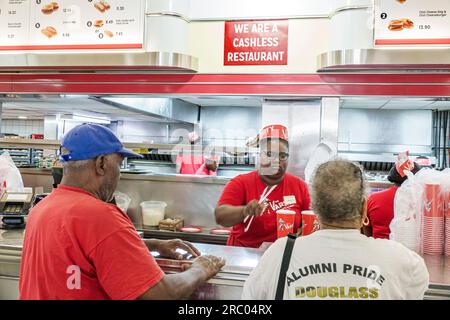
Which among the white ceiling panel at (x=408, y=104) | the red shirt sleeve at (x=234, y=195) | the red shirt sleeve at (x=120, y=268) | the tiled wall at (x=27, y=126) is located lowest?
the red shirt sleeve at (x=120, y=268)

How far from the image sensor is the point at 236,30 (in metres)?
3.40

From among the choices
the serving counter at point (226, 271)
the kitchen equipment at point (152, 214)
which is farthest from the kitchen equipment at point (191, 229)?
the serving counter at point (226, 271)

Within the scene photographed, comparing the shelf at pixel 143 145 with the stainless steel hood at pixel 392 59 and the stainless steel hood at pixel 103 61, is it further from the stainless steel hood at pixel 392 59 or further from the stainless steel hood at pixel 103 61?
the stainless steel hood at pixel 392 59

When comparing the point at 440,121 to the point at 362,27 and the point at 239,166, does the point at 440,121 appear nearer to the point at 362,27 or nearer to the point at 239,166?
the point at 239,166

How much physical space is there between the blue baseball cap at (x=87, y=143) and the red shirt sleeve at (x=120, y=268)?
12.8 inches

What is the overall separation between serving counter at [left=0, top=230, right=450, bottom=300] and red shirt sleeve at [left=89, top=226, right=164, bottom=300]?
1.42 feet

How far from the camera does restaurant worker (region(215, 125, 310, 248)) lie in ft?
8.26

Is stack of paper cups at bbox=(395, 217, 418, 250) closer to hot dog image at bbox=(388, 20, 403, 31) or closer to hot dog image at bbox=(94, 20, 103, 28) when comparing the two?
hot dog image at bbox=(388, 20, 403, 31)

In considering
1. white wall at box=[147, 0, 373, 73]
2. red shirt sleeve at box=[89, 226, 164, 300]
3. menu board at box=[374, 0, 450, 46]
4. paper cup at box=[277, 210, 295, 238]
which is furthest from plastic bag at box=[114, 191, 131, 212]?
menu board at box=[374, 0, 450, 46]

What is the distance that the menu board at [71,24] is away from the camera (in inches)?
126

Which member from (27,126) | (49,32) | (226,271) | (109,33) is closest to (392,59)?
(226,271)

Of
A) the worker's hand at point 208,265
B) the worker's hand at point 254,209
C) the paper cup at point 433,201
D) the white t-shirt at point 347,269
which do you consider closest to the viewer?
the white t-shirt at point 347,269

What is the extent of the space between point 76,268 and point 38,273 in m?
0.14

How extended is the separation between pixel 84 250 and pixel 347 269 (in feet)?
2.76
